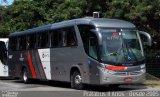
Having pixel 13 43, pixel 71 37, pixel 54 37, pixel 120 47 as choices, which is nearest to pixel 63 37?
pixel 71 37

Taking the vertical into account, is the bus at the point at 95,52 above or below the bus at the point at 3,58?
above

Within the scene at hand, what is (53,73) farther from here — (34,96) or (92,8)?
(92,8)

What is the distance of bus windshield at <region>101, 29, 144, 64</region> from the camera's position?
18766 mm

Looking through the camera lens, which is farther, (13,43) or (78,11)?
(13,43)

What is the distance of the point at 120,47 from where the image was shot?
1902cm

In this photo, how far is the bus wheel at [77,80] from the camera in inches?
794

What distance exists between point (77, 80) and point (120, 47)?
2.71 meters

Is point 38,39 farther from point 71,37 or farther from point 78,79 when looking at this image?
point 78,79

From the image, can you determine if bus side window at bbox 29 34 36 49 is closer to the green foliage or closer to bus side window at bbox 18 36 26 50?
bus side window at bbox 18 36 26 50

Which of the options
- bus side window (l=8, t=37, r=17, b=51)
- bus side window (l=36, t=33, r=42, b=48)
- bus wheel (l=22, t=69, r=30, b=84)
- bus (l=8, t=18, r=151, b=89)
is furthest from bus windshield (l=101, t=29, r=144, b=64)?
bus side window (l=8, t=37, r=17, b=51)

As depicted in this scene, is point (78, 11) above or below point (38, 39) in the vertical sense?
above

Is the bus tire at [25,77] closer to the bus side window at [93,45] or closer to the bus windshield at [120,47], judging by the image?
the bus side window at [93,45]

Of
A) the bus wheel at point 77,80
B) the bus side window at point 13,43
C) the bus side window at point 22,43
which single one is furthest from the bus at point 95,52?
the bus side window at point 13,43

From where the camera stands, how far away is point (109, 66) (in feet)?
61.1
